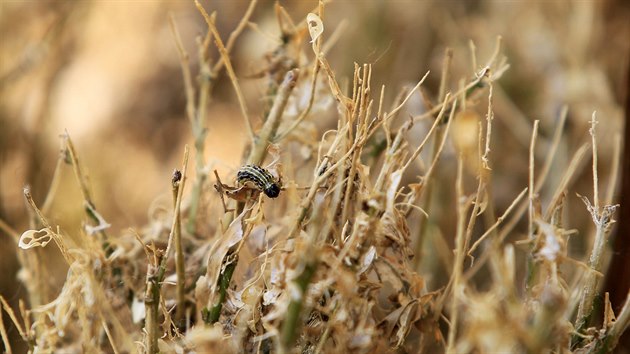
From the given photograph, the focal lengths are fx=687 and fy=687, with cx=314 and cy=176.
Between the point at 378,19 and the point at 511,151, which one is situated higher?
the point at 378,19

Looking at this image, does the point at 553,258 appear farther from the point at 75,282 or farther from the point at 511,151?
the point at 511,151

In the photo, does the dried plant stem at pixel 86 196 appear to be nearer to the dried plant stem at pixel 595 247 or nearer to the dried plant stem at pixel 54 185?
the dried plant stem at pixel 54 185

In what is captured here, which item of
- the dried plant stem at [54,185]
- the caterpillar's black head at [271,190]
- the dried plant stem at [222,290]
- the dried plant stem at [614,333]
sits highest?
the caterpillar's black head at [271,190]

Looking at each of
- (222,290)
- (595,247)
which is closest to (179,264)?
(222,290)

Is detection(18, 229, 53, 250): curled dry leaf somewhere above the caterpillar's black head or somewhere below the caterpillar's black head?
below

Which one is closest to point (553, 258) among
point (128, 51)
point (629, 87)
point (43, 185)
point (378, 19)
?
point (629, 87)

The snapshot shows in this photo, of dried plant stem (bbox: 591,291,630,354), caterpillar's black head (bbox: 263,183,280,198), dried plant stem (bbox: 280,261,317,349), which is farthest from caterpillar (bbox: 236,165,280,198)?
dried plant stem (bbox: 591,291,630,354)

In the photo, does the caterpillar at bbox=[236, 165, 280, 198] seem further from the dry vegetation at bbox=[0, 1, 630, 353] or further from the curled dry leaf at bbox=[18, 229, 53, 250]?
the curled dry leaf at bbox=[18, 229, 53, 250]

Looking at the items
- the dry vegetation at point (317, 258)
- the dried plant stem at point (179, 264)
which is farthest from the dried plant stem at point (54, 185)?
the dried plant stem at point (179, 264)
